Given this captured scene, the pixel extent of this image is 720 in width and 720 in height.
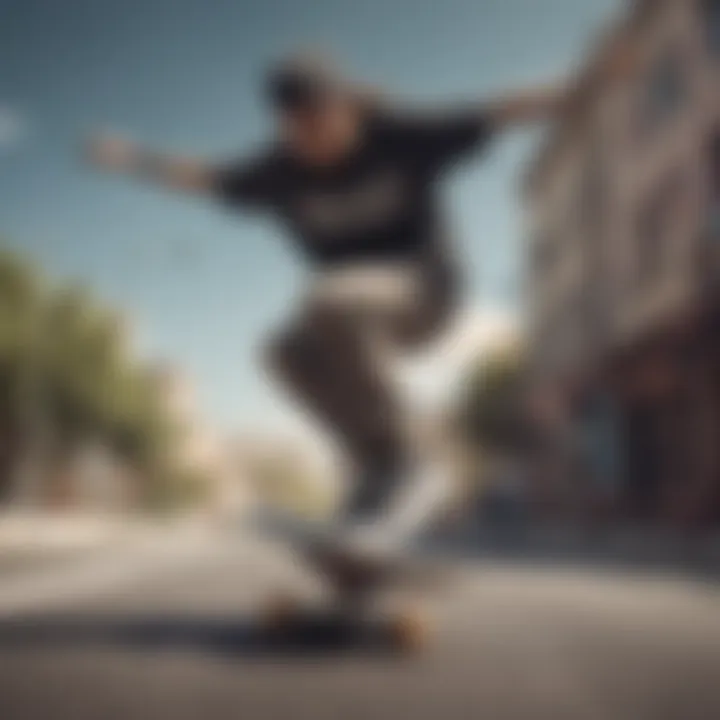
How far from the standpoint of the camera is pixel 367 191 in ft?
11.3

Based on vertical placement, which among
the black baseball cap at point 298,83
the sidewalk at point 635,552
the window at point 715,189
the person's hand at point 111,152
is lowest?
the person's hand at point 111,152

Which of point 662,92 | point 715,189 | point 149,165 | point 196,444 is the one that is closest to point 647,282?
point 715,189

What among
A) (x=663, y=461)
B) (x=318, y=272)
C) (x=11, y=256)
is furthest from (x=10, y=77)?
(x=663, y=461)

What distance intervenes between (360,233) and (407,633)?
1250 millimetres

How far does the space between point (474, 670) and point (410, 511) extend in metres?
0.66

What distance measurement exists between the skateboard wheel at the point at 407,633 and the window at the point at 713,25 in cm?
1417

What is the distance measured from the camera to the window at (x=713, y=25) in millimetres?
15500

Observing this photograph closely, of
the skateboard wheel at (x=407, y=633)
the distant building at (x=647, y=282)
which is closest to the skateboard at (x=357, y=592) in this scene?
the skateboard wheel at (x=407, y=633)

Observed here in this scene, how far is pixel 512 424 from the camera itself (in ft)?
89.7

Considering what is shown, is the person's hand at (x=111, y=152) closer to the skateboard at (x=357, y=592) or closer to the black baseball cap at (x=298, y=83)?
the black baseball cap at (x=298, y=83)

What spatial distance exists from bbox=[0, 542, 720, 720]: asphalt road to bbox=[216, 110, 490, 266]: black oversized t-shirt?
1.12m

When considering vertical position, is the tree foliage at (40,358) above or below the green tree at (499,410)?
below

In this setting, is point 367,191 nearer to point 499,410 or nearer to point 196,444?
point 499,410

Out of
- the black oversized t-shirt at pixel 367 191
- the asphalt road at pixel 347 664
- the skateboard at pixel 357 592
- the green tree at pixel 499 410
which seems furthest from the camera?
the green tree at pixel 499 410
